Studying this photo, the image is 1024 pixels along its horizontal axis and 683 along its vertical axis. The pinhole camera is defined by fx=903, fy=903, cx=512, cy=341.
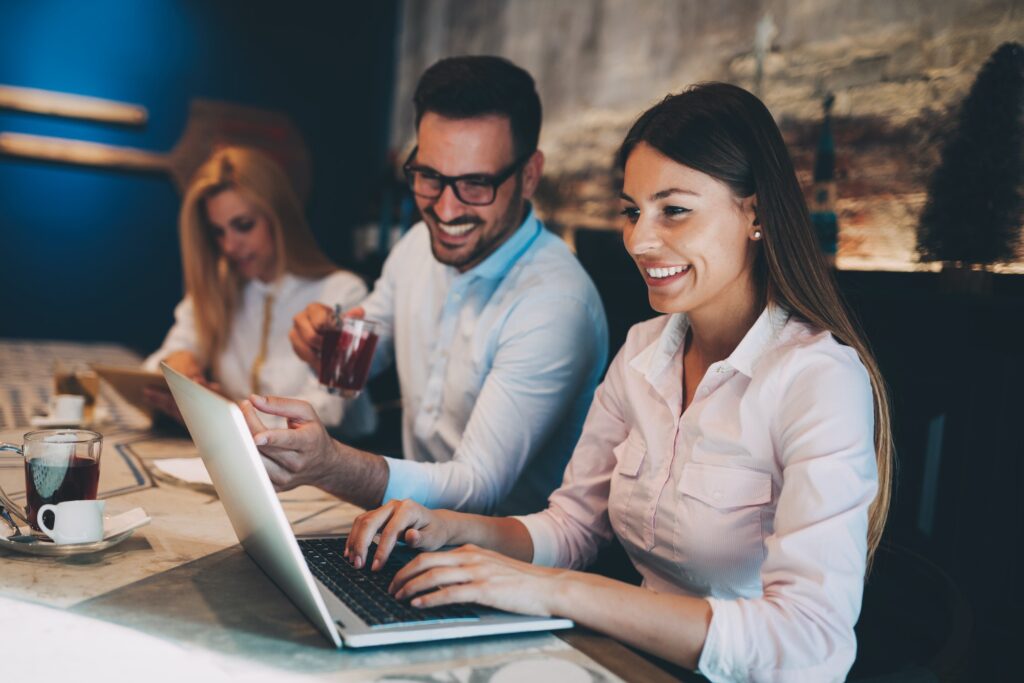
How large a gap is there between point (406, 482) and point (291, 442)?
0.34 m

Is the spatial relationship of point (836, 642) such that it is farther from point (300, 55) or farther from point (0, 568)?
point (300, 55)

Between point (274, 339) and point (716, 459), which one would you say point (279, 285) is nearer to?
point (274, 339)

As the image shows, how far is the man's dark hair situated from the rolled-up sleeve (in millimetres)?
1095

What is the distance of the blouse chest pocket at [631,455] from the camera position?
1.44 m

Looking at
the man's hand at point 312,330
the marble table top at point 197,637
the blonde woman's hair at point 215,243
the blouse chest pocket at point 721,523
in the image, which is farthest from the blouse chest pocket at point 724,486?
the blonde woman's hair at point 215,243

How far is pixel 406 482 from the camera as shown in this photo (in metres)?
1.63

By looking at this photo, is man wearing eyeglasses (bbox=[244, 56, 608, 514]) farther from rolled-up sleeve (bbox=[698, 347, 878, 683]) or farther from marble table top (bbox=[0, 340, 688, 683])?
rolled-up sleeve (bbox=[698, 347, 878, 683])

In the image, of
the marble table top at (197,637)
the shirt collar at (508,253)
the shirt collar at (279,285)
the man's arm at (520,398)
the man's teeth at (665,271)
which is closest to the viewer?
the marble table top at (197,637)

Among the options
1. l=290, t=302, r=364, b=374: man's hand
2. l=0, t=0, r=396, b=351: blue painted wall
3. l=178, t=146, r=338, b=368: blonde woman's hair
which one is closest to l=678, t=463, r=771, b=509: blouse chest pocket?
l=290, t=302, r=364, b=374: man's hand

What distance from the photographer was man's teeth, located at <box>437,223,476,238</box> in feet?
6.64

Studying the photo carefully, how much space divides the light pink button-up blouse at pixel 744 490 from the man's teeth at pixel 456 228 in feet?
1.82

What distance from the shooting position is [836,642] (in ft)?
3.43

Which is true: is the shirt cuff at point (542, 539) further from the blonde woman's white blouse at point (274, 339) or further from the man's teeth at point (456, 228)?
the blonde woman's white blouse at point (274, 339)

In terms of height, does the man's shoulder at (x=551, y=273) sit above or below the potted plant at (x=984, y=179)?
below
